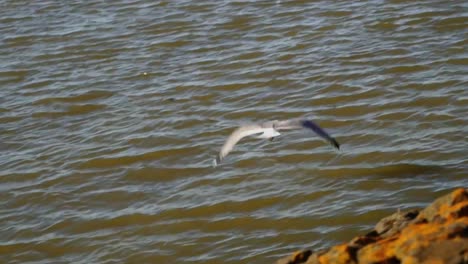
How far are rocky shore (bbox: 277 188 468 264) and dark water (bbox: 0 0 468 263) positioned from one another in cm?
150

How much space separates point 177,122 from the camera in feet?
27.6

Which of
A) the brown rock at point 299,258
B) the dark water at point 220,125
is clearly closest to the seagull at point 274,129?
the dark water at point 220,125

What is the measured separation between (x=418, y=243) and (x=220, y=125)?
4.17 meters

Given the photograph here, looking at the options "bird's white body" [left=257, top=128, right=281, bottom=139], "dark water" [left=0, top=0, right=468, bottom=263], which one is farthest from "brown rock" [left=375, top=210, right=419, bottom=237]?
"bird's white body" [left=257, top=128, right=281, bottom=139]

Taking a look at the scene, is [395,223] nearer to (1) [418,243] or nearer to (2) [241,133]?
(1) [418,243]

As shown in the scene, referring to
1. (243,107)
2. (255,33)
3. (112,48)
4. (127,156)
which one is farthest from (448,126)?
(112,48)

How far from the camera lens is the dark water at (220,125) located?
6.62 metres

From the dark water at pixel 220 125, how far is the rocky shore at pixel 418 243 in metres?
1.50

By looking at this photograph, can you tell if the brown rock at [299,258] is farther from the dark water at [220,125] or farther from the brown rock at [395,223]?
the dark water at [220,125]

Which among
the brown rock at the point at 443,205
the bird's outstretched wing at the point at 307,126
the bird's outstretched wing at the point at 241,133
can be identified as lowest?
the bird's outstretched wing at the point at 241,133

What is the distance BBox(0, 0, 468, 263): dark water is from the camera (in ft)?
21.7

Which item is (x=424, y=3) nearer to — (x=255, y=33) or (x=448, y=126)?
(x=255, y=33)

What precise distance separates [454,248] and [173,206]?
3.19 metres

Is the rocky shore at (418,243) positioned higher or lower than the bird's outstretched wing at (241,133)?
higher
